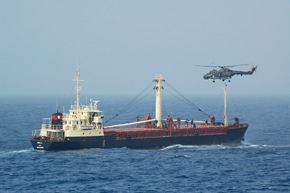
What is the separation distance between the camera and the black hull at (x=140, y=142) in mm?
91875

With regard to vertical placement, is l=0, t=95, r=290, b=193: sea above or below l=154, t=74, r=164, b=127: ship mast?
below

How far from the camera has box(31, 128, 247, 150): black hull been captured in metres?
91.9

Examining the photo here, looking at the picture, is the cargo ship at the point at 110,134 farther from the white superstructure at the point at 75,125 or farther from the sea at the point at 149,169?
the sea at the point at 149,169

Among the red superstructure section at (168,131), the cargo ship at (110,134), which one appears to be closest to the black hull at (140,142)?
the cargo ship at (110,134)

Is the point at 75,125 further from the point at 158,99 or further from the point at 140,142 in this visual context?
the point at 158,99

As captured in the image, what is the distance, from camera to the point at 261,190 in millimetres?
65375

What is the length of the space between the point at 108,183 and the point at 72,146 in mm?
25125

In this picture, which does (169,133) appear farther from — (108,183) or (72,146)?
(108,183)

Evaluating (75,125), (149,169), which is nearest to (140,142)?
(75,125)

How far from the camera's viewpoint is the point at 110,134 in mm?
97000

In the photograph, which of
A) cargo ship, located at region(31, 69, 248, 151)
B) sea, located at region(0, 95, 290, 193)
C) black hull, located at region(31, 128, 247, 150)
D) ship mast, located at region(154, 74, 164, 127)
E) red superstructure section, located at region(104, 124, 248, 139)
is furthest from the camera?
ship mast, located at region(154, 74, 164, 127)

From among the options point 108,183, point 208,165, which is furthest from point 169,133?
point 108,183

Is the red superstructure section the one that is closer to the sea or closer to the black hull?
the black hull

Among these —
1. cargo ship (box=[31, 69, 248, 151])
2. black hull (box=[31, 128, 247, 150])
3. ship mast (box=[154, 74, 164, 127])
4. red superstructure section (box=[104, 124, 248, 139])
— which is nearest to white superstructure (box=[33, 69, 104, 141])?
cargo ship (box=[31, 69, 248, 151])
